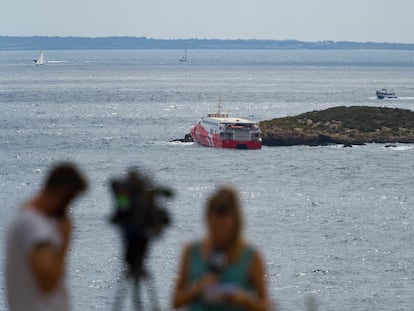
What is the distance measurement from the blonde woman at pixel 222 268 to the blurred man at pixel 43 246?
0.72 meters

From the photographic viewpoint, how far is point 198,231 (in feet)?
156

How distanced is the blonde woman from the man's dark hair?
76 cm

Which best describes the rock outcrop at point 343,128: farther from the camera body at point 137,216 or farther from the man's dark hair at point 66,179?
the man's dark hair at point 66,179

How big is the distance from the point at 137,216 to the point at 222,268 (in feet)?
2.28

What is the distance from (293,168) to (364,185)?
342 inches

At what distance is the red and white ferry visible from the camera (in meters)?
88.6

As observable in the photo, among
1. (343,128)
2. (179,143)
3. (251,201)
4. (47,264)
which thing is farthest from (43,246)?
(343,128)

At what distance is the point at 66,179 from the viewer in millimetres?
7312

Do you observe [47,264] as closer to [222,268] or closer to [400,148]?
[222,268]

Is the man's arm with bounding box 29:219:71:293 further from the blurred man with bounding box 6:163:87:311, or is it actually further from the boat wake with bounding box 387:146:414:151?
the boat wake with bounding box 387:146:414:151

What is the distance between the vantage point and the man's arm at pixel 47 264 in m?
7.12

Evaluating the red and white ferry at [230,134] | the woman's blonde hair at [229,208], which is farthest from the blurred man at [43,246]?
the red and white ferry at [230,134]

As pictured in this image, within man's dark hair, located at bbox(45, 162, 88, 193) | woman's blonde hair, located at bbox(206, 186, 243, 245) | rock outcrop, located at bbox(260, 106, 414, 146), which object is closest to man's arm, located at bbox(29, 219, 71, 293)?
man's dark hair, located at bbox(45, 162, 88, 193)

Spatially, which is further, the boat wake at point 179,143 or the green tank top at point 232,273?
the boat wake at point 179,143
